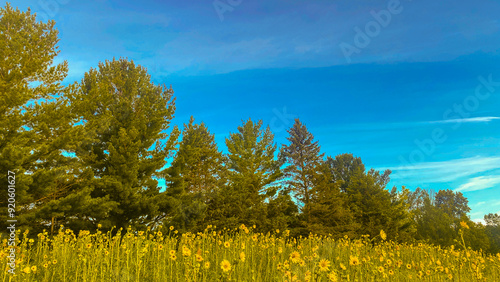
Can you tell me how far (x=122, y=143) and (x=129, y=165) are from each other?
131 cm

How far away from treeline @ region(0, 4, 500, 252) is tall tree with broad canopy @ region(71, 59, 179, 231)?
0.21 feet

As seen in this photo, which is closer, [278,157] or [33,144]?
[33,144]

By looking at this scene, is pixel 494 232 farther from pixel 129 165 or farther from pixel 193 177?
pixel 129 165

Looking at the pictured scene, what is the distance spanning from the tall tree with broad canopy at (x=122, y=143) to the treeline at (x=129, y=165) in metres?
0.07

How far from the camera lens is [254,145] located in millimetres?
30000

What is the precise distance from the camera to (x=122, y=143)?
1589cm

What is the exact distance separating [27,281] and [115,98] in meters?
16.4

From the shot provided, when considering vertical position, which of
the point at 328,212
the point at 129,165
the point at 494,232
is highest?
the point at 129,165

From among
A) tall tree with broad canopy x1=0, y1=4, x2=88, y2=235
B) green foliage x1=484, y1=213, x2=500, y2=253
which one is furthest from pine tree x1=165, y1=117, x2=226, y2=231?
green foliage x1=484, y1=213, x2=500, y2=253

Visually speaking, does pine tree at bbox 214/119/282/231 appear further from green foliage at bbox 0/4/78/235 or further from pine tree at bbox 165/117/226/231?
green foliage at bbox 0/4/78/235

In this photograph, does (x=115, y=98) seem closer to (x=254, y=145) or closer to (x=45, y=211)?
(x=45, y=211)

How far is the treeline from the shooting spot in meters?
12.2

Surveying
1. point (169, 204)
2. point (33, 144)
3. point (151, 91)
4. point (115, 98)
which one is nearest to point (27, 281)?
point (33, 144)

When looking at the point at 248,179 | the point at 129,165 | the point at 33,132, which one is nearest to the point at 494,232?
the point at 248,179
